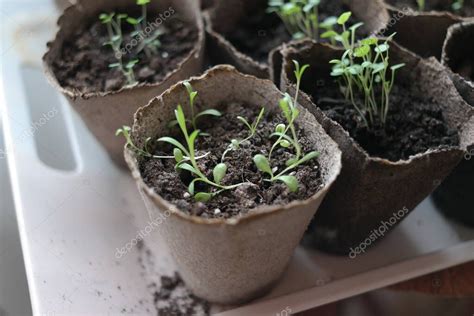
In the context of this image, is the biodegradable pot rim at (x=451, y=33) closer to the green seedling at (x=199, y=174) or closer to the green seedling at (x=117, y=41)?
the green seedling at (x=199, y=174)

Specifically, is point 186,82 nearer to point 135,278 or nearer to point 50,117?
point 135,278

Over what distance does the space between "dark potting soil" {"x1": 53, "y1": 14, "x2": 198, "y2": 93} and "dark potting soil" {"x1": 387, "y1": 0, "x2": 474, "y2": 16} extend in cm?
58

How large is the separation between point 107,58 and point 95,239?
1.50ft

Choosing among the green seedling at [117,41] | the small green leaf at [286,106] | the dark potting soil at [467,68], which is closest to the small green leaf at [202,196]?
the small green leaf at [286,106]

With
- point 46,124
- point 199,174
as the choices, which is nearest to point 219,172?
point 199,174

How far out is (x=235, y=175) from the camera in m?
0.97

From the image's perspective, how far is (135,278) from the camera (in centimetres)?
120

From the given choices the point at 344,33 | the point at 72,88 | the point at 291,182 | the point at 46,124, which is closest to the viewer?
the point at 291,182

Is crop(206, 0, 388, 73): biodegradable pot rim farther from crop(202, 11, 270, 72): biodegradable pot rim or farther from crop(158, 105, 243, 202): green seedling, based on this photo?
crop(158, 105, 243, 202): green seedling

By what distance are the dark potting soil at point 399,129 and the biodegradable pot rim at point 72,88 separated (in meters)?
0.33

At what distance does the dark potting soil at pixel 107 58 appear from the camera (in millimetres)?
1258

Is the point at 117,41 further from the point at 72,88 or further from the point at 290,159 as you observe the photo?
the point at 290,159

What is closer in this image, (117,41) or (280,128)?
(280,128)

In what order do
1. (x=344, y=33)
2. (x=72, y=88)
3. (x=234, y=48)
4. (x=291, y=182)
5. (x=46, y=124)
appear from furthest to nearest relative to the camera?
(x=46, y=124) → (x=234, y=48) → (x=72, y=88) → (x=344, y=33) → (x=291, y=182)
